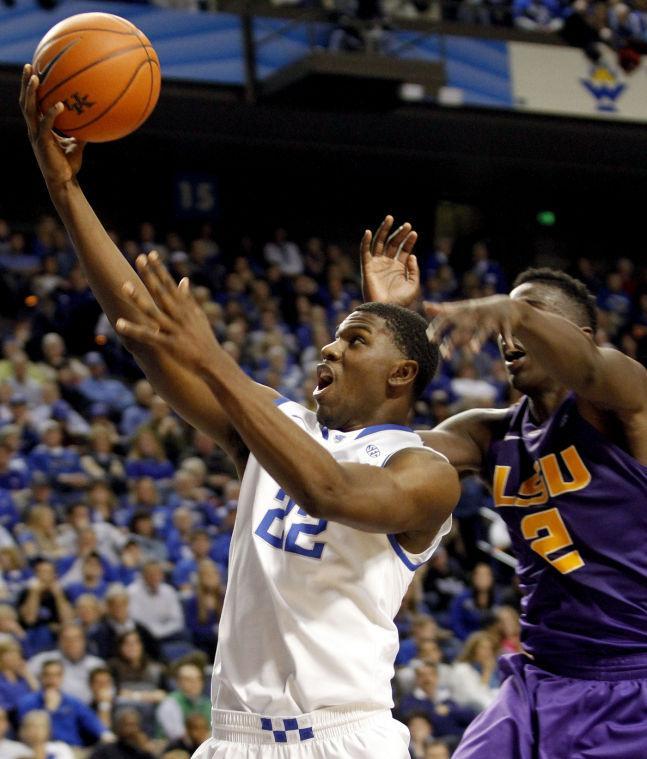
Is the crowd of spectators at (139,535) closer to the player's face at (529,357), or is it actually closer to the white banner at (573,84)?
the white banner at (573,84)

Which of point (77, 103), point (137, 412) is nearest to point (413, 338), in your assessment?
point (77, 103)

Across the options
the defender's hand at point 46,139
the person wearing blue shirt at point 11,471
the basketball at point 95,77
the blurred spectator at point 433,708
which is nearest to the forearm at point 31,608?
the person wearing blue shirt at point 11,471

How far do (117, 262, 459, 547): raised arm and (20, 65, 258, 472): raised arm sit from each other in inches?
22.3

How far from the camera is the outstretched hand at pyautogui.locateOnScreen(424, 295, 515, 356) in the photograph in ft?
9.27

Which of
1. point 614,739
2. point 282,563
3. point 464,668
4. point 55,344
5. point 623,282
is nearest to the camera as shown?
point 282,563

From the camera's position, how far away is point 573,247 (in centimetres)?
1745

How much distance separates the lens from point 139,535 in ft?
28.1

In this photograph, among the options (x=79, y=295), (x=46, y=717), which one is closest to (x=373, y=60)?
(x=79, y=295)

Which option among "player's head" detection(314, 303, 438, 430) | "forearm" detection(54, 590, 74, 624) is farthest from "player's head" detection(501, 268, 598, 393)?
"forearm" detection(54, 590, 74, 624)

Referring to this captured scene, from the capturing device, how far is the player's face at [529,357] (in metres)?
3.64

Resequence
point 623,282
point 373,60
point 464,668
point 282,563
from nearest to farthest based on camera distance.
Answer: point 282,563, point 464,668, point 373,60, point 623,282

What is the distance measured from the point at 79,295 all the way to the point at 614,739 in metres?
8.43

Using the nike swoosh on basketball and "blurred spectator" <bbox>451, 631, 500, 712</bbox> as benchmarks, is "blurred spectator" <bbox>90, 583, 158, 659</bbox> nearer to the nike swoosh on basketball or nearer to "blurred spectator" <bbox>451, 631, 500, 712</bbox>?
"blurred spectator" <bbox>451, 631, 500, 712</bbox>

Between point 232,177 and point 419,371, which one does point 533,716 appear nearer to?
point 419,371
